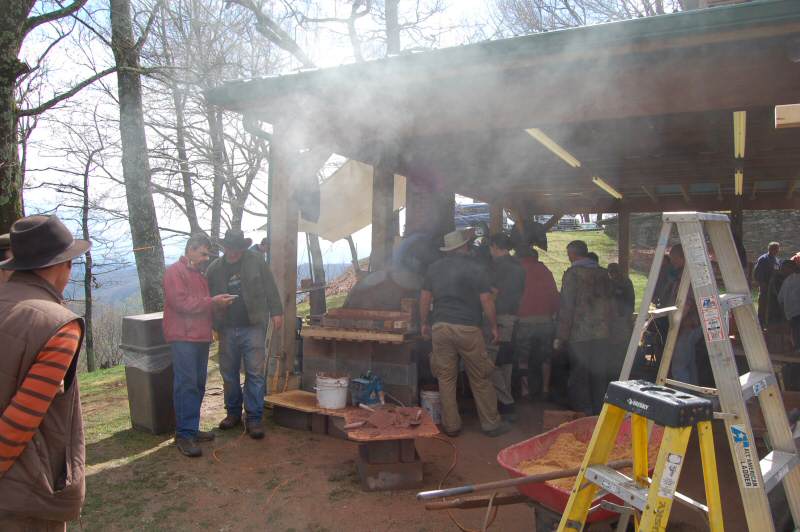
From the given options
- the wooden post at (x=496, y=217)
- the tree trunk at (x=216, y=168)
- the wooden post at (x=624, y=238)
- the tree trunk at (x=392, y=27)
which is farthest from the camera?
the tree trunk at (x=216, y=168)

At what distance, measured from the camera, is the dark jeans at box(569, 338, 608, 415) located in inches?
203

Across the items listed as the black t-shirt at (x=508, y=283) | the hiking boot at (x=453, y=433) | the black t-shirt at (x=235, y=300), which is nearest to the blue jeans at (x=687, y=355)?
the black t-shirt at (x=508, y=283)

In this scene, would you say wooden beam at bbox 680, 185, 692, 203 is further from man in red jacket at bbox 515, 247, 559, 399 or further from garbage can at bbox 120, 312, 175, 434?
garbage can at bbox 120, 312, 175, 434

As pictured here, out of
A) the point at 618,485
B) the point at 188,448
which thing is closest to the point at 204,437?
the point at 188,448

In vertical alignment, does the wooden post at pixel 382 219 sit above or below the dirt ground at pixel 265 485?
above

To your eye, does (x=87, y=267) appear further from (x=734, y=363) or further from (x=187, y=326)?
(x=734, y=363)

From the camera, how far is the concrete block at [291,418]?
511 centimetres

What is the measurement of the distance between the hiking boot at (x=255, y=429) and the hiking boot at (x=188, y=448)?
47 cm

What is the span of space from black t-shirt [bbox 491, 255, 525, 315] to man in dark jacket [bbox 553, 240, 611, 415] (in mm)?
579

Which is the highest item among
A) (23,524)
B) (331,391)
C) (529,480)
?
(23,524)

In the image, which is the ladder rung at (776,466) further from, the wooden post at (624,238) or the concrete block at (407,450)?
the wooden post at (624,238)

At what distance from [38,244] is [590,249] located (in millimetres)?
19614

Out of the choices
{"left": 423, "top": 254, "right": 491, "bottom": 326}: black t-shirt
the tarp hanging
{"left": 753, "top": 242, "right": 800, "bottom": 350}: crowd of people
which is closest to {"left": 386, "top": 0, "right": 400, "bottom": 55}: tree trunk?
the tarp hanging

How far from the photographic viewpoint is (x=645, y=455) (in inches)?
82.0
